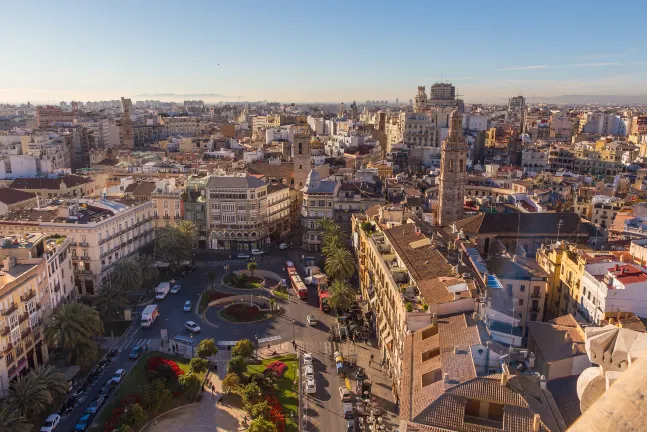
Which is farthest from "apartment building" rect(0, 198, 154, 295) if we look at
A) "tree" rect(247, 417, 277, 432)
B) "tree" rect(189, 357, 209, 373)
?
"tree" rect(247, 417, 277, 432)

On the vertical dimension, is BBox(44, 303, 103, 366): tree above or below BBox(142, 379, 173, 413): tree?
above

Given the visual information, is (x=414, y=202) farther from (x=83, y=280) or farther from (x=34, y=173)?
(x=34, y=173)

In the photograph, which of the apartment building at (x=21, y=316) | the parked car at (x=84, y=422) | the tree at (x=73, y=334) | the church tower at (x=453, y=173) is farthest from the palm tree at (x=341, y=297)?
the apartment building at (x=21, y=316)

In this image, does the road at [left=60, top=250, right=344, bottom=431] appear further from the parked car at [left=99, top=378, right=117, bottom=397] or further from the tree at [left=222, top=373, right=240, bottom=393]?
the tree at [left=222, top=373, right=240, bottom=393]

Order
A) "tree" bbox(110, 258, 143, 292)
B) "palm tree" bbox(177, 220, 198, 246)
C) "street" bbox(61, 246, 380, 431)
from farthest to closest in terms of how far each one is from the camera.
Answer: "palm tree" bbox(177, 220, 198, 246) < "tree" bbox(110, 258, 143, 292) < "street" bbox(61, 246, 380, 431)

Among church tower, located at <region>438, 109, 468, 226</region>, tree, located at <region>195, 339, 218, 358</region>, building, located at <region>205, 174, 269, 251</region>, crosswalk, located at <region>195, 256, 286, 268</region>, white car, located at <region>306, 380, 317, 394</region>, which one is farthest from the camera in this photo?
building, located at <region>205, 174, 269, 251</region>

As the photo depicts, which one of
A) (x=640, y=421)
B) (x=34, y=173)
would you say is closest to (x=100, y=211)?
(x=34, y=173)
